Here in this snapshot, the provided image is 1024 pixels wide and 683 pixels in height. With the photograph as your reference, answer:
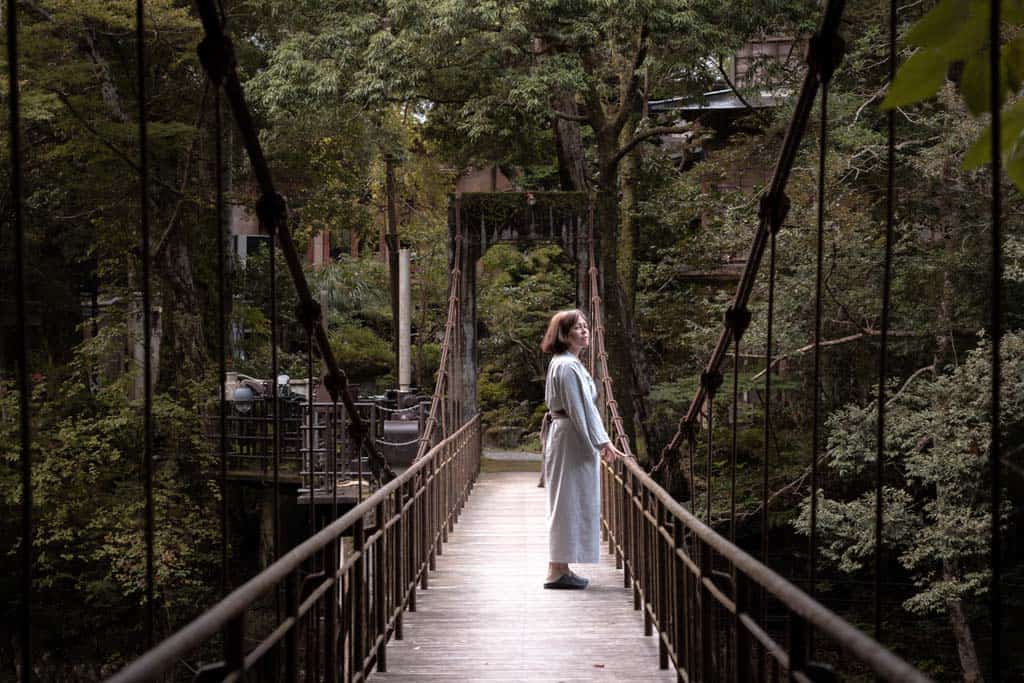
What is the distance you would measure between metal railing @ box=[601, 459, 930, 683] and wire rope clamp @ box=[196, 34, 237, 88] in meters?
1.72

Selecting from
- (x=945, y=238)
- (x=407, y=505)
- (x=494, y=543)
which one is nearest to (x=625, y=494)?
(x=407, y=505)

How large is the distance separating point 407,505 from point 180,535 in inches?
355

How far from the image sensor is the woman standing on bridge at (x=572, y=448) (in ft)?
18.6

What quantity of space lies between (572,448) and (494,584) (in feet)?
3.19

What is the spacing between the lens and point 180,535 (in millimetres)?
13523

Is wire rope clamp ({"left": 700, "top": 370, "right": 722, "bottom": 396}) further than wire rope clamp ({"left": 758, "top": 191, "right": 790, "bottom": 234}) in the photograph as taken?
Yes

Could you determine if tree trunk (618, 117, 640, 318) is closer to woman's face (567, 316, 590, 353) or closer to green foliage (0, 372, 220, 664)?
green foliage (0, 372, 220, 664)

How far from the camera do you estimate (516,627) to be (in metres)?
5.15

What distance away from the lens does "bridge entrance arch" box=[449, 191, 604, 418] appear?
12289 millimetres

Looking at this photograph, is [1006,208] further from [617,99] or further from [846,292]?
[617,99]

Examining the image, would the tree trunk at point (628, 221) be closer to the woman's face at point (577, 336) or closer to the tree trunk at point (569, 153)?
the tree trunk at point (569, 153)

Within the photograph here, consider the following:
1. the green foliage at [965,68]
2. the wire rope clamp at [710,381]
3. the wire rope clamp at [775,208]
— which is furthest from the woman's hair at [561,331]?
the green foliage at [965,68]

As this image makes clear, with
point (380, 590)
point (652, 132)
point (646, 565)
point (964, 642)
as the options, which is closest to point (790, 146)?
point (380, 590)

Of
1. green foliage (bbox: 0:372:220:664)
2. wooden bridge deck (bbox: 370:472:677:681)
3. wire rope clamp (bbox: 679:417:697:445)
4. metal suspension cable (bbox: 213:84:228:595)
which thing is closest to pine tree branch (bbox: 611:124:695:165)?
green foliage (bbox: 0:372:220:664)
